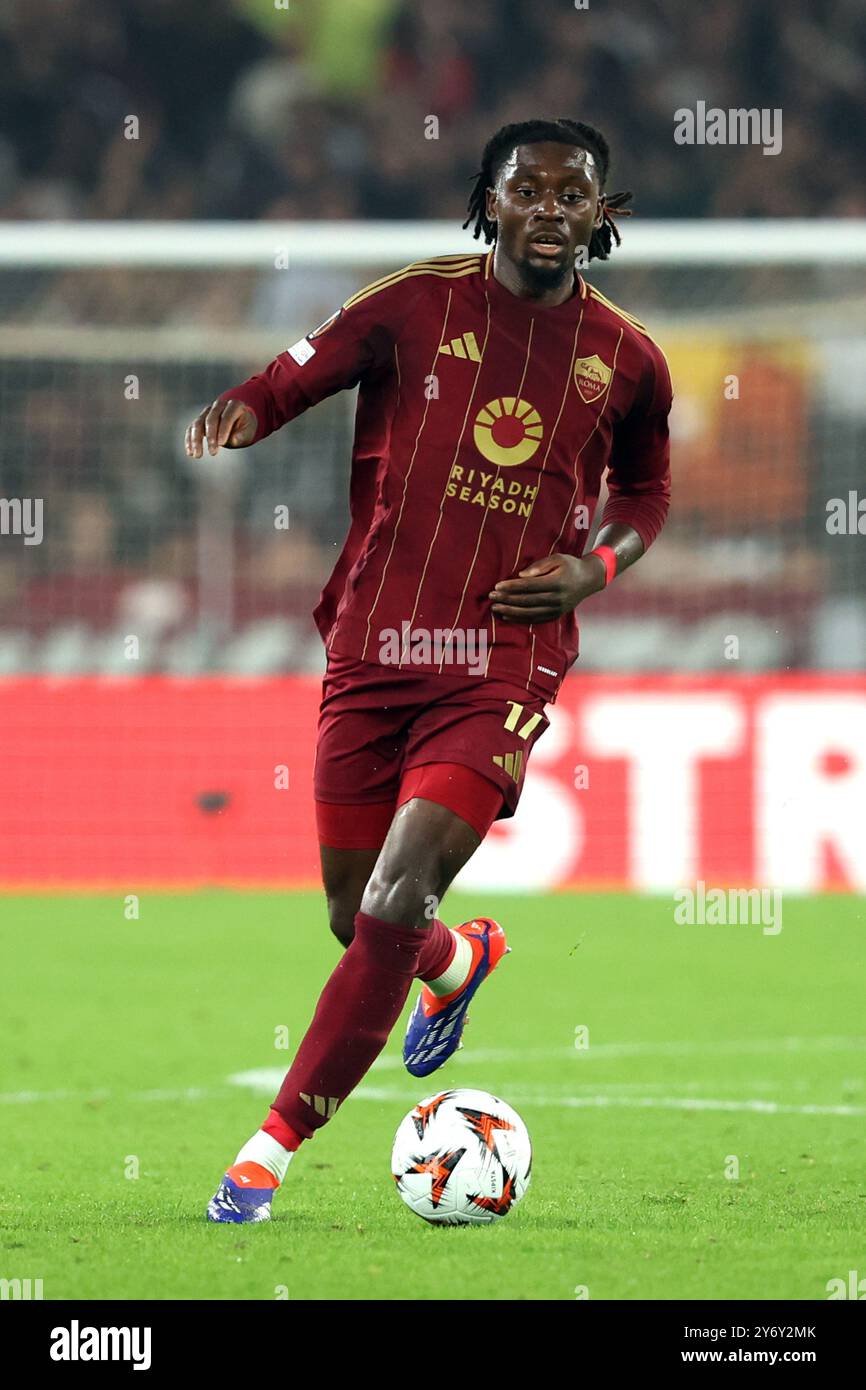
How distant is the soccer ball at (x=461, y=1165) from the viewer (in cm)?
456

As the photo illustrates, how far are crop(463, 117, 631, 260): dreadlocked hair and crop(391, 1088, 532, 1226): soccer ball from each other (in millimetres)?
2060

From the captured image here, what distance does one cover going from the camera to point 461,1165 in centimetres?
455

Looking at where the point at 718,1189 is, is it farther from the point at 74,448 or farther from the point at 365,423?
the point at 74,448

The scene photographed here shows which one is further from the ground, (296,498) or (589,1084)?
(296,498)

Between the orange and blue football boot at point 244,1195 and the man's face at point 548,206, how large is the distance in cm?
205

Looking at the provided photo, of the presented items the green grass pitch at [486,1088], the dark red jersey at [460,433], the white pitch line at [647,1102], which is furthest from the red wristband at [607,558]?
the white pitch line at [647,1102]

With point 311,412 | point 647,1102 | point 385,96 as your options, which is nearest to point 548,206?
point 647,1102

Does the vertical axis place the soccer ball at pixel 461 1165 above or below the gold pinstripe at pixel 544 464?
below

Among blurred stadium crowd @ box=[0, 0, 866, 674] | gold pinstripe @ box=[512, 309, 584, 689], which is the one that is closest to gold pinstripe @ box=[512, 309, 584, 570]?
gold pinstripe @ box=[512, 309, 584, 689]

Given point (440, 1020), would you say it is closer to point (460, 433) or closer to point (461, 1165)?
point (461, 1165)

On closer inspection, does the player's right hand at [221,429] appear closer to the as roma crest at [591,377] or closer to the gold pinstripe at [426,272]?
the gold pinstripe at [426,272]

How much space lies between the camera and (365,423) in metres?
5.02

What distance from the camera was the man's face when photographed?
4.77 metres

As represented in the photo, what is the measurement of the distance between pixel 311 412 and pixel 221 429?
28.8ft
